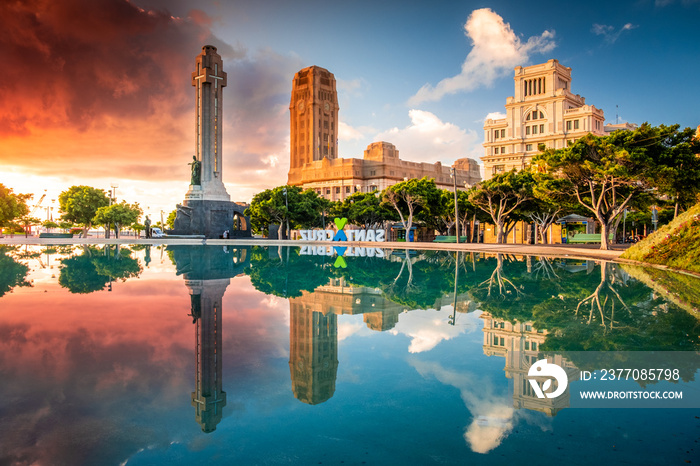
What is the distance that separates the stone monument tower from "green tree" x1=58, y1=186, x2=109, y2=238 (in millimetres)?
30750

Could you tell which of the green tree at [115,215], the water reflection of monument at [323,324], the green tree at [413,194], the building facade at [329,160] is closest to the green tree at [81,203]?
the green tree at [115,215]

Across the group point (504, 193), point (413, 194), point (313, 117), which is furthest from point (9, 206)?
point (313, 117)

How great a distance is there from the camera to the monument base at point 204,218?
164 feet

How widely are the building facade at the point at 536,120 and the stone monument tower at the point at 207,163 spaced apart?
127 ft

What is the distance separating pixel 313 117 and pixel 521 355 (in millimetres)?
140142

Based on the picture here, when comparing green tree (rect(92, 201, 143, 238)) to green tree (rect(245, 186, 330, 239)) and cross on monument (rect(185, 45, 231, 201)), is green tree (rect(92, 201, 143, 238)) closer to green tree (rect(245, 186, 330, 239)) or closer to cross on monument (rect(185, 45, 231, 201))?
green tree (rect(245, 186, 330, 239))

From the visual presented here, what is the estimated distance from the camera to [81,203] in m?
72.1

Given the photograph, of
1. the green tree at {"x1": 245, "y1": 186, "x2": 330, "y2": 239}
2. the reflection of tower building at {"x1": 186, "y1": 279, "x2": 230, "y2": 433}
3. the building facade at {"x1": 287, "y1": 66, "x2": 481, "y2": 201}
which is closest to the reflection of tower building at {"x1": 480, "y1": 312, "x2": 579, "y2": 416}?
the reflection of tower building at {"x1": 186, "y1": 279, "x2": 230, "y2": 433}

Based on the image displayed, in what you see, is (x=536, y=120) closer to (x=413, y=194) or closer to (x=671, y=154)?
(x=413, y=194)

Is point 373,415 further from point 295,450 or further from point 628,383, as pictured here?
point 628,383

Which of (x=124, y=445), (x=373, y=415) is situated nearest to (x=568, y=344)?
(x=373, y=415)

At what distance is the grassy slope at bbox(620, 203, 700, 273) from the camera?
16953 millimetres

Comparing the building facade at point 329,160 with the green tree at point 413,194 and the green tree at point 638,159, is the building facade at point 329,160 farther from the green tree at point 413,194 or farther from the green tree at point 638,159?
the green tree at point 638,159

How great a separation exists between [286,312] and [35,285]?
792 cm
